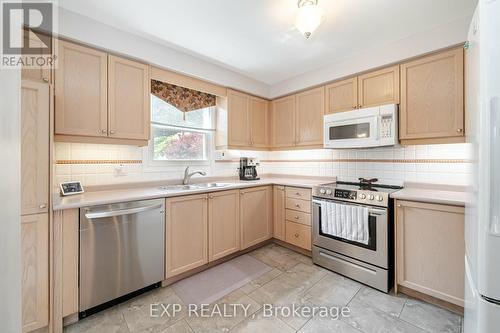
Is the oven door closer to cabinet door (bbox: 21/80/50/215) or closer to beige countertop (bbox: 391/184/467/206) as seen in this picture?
beige countertop (bbox: 391/184/467/206)

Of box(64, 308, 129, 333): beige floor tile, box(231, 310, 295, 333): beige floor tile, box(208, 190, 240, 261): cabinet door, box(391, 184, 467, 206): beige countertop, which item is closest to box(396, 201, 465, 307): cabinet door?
box(391, 184, 467, 206): beige countertop

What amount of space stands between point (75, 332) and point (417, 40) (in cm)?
378

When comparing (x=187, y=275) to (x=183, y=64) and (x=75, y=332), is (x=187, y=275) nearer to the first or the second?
(x=75, y=332)

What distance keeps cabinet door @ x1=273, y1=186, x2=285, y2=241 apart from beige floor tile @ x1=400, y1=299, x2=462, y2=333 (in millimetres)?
1481

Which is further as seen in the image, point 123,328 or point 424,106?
point 424,106

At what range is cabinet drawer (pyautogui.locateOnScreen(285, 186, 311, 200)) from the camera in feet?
8.69

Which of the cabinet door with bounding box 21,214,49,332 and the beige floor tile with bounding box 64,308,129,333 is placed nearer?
the cabinet door with bounding box 21,214,49,332

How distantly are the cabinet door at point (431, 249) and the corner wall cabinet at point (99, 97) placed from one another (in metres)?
2.65

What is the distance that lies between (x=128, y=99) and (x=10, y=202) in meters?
2.00

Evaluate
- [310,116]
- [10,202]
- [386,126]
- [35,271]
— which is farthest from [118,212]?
[386,126]

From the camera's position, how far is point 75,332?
1508 mm

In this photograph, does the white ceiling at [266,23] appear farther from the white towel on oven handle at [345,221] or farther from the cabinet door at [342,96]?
the white towel on oven handle at [345,221]

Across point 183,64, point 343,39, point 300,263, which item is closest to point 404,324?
point 300,263

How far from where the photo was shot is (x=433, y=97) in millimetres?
2000
